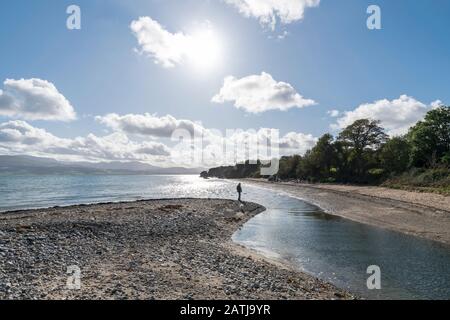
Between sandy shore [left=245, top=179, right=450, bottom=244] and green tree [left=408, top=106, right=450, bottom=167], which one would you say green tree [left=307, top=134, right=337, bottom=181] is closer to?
green tree [left=408, top=106, right=450, bottom=167]

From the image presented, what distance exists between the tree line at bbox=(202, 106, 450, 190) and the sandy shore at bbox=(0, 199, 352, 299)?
51.0 m

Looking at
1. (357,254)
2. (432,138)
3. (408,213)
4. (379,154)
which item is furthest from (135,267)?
(379,154)

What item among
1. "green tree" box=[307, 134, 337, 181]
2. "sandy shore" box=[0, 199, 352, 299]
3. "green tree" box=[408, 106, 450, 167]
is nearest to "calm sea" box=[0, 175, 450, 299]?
"sandy shore" box=[0, 199, 352, 299]

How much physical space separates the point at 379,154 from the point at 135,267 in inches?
3533

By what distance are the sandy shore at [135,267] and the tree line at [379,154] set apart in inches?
2007

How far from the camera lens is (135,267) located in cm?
1611

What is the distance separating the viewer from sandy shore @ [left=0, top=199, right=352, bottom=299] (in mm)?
12758

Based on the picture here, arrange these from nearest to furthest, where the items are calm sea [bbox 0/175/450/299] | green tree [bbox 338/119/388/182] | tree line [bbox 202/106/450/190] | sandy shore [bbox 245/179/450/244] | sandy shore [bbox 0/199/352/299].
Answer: sandy shore [bbox 0/199/352/299] < calm sea [bbox 0/175/450/299] < sandy shore [bbox 245/179/450/244] < tree line [bbox 202/106/450/190] < green tree [bbox 338/119/388/182]

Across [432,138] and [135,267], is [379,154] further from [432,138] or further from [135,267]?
[135,267]

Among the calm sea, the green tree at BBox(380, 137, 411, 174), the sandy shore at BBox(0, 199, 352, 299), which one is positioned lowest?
the calm sea

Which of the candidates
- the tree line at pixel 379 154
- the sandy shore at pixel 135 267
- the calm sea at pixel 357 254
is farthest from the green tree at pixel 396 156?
the sandy shore at pixel 135 267

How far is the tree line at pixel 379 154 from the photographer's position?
78.4 m
